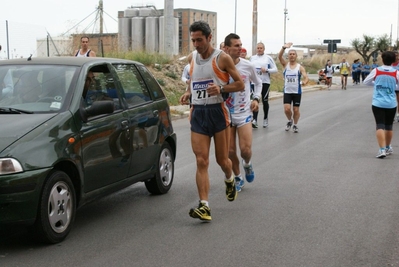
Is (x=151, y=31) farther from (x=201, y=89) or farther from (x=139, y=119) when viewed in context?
(x=201, y=89)

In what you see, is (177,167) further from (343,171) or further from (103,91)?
(103,91)

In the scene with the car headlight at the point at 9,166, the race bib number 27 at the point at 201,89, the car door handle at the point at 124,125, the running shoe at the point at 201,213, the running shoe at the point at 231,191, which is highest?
the race bib number 27 at the point at 201,89

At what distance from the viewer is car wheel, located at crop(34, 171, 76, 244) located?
19.7 feet

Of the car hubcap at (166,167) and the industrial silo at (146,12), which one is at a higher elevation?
the industrial silo at (146,12)

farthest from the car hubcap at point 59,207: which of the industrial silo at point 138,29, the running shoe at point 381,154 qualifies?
the industrial silo at point 138,29

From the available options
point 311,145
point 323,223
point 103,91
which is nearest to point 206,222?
point 323,223

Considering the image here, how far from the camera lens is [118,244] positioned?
248 inches

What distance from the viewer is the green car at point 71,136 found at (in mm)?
5871

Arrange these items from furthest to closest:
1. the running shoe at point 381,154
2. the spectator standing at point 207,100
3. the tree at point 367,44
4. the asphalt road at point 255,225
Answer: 1. the tree at point 367,44
2. the running shoe at point 381,154
3. the spectator standing at point 207,100
4. the asphalt road at point 255,225

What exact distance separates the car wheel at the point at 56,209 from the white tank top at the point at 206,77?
1.64m

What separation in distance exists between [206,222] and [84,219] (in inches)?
48.9

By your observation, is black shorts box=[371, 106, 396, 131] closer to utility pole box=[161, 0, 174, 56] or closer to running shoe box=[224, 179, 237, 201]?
running shoe box=[224, 179, 237, 201]

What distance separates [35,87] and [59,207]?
1.38 meters

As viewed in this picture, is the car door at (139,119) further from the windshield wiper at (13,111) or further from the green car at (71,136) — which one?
the windshield wiper at (13,111)
